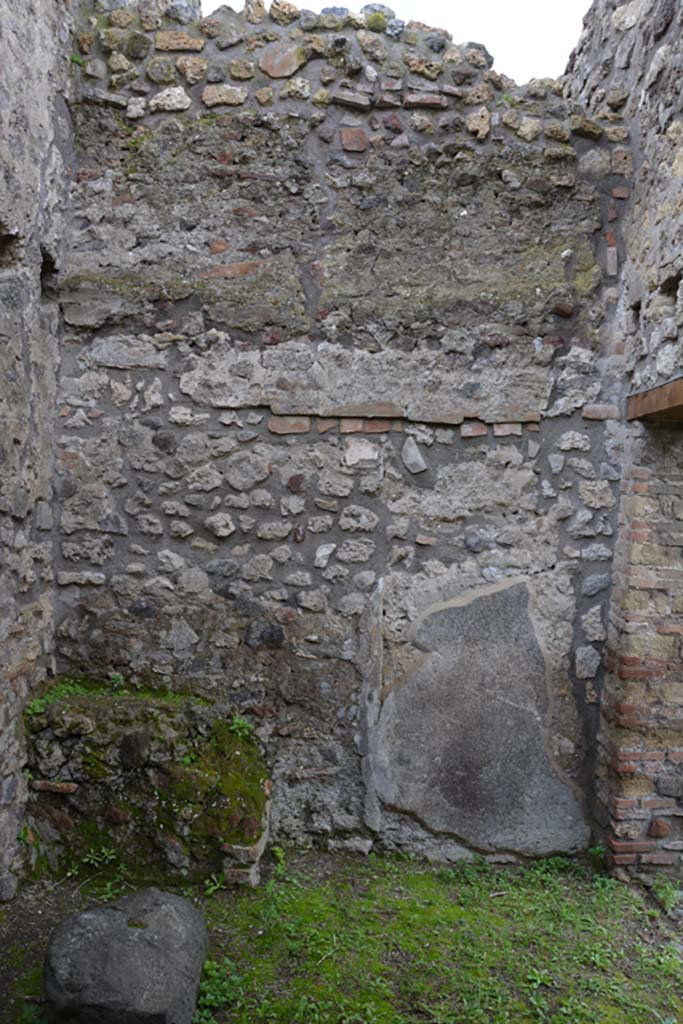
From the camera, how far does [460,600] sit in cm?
354

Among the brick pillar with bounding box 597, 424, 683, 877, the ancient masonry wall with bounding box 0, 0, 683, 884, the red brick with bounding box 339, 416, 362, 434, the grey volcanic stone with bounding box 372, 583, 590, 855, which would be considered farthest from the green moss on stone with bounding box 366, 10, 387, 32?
the grey volcanic stone with bounding box 372, 583, 590, 855

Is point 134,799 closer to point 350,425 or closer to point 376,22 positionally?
point 350,425

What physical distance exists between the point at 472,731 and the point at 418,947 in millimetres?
963

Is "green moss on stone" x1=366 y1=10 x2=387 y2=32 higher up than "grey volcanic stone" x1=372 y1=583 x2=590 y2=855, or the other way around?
"green moss on stone" x1=366 y1=10 x2=387 y2=32

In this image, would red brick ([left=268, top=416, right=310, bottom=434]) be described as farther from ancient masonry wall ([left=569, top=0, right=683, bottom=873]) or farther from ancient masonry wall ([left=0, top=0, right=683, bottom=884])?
ancient masonry wall ([left=569, top=0, right=683, bottom=873])

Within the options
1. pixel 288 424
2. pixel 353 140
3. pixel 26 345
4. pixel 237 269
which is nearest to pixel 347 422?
pixel 288 424

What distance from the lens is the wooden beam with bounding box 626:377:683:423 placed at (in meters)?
2.99

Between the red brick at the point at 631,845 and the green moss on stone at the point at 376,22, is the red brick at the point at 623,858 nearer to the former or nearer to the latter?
the red brick at the point at 631,845

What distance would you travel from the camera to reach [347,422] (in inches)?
139

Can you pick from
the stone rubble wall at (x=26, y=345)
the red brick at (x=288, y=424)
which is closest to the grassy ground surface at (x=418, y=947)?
the stone rubble wall at (x=26, y=345)

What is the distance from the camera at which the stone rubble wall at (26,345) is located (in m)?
3.03

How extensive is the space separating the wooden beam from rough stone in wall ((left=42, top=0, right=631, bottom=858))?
0.16 metres

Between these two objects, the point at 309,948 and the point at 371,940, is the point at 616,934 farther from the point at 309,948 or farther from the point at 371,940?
the point at 309,948

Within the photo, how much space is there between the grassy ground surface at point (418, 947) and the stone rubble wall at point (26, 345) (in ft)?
2.85
